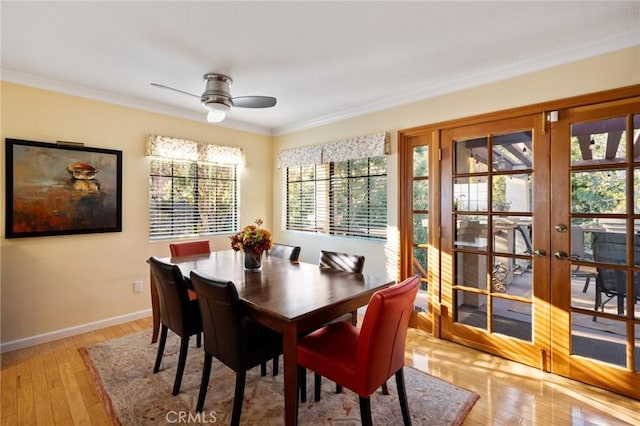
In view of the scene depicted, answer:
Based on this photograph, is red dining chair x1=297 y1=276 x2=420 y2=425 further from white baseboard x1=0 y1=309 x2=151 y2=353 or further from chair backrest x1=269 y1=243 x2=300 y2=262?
white baseboard x1=0 y1=309 x2=151 y2=353

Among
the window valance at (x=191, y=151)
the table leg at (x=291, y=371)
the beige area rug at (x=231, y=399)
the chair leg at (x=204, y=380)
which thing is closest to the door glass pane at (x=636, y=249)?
the beige area rug at (x=231, y=399)

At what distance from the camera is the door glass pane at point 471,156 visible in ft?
9.35

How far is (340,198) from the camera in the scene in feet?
13.3

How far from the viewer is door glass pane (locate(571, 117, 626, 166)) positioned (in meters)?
2.22

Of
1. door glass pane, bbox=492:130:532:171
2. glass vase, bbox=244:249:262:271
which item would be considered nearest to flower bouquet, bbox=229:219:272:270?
Answer: glass vase, bbox=244:249:262:271

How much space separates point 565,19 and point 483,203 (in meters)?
1.44

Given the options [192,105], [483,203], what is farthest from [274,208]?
[483,203]

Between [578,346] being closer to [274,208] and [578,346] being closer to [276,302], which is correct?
[276,302]

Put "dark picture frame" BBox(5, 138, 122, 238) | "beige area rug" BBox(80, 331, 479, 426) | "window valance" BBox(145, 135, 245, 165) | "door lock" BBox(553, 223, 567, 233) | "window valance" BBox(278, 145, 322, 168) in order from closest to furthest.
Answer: "beige area rug" BBox(80, 331, 479, 426) → "door lock" BBox(553, 223, 567, 233) → "dark picture frame" BBox(5, 138, 122, 238) → "window valance" BBox(145, 135, 245, 165) → "window valance" BBox(278, 145, 322, 168)

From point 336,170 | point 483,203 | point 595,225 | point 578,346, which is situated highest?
point 336,170

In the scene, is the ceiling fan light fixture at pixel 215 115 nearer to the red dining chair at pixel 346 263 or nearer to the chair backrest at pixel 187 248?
the chair backrest at pixel 187 248

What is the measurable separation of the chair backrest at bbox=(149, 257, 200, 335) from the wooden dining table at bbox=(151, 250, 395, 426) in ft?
0.61

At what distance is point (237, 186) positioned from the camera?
180 inches

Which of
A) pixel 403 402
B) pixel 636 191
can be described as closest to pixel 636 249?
pixel 636 191
